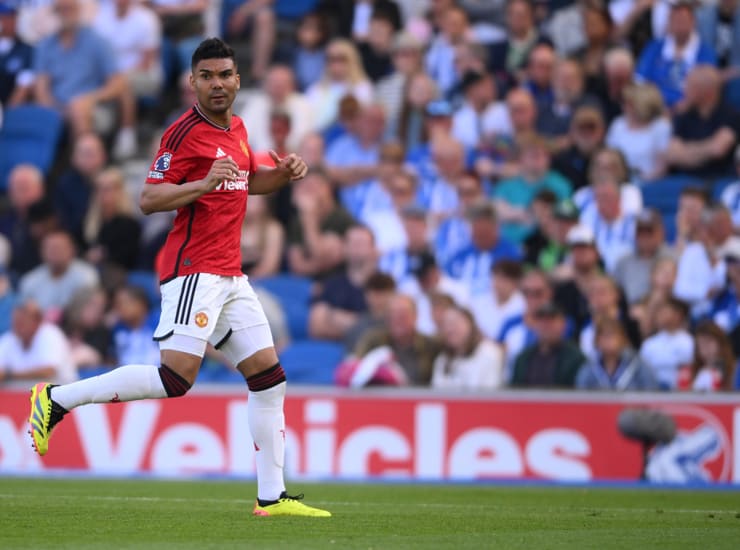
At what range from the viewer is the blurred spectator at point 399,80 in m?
18.5

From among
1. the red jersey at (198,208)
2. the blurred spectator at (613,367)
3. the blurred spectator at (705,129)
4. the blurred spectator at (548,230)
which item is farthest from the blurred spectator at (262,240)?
the red jersey at (198,208)

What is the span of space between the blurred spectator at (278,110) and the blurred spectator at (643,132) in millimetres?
3691

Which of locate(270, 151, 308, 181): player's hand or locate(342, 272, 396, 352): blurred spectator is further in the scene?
locate(342, 272, 396, 352): blurred spectator

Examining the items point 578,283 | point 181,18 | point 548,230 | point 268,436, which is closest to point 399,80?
point 548,230

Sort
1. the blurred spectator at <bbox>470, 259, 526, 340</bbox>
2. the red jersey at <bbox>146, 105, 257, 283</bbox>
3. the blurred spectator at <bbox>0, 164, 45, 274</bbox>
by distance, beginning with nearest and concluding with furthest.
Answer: the red jersey at <bbox>146, 105, 257, 283</bbox>
the blurred spectator at <bbox>470, 259, 526, 340</bbox>
the blurred spectator at <bbox>0, 164, 45, 274</bbox>

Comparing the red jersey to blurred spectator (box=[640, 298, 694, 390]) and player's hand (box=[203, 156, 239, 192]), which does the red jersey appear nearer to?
player's hand (box=[203, 156, 239, 192])

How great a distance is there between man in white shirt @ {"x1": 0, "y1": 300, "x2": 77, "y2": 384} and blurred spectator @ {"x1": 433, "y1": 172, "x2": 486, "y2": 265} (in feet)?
13.3

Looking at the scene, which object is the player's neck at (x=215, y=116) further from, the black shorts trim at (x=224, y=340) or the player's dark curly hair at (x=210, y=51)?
the black shorts trim at (x=224, y=340)

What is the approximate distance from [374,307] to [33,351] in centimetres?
353

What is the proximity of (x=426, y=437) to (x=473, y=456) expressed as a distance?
479 mm

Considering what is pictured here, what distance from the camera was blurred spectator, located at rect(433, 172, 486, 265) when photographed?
1675 centimetres

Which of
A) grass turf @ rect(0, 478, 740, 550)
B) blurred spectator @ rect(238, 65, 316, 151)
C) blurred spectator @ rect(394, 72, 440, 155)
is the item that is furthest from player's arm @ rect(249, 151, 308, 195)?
blurred spectator @ rect(238, 65, 316, 151)

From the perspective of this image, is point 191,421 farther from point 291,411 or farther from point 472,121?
point 472,121

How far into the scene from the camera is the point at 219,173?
877cm
